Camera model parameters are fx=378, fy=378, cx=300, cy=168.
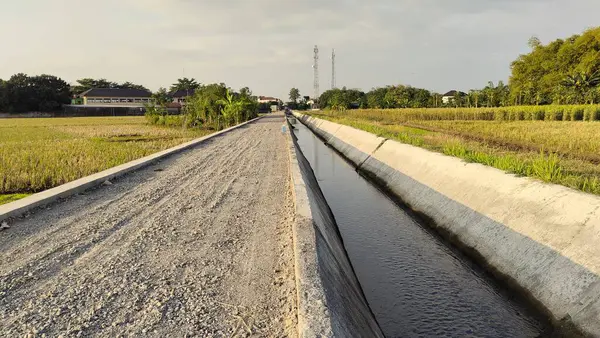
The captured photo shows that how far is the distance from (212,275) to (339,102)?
78.8m

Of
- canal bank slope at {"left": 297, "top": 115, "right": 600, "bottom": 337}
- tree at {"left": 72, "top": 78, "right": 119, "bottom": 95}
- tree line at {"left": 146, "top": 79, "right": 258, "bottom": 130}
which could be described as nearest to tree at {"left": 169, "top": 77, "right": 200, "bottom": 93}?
tree at {"left": 72, "top": 78, "right": 119, "bottom": 95}

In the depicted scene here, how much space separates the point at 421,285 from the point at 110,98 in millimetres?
82758

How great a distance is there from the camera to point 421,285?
5934mm

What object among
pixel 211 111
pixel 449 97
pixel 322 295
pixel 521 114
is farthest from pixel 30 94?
pixel 449 97

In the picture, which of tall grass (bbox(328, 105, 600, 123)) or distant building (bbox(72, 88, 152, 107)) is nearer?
tall grass (bbox(328, 105, 600, 123))

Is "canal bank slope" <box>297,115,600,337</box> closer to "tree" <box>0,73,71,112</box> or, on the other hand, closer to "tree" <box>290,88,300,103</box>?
"tree" <box>0,73,71,112</box>

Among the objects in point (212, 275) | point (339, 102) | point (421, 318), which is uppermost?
point (339, 102)

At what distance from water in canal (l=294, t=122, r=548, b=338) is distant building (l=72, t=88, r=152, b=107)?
254 ft

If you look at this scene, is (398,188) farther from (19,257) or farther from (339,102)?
(339,102)

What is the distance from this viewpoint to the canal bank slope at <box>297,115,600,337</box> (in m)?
4.55

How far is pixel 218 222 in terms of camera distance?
5.98 meters

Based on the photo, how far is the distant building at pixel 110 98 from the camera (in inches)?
2968

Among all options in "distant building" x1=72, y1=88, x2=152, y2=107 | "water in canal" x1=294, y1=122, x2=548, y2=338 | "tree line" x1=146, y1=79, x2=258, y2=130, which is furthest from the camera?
"distant building" x1=72, y1=88, x2=152, y2=107

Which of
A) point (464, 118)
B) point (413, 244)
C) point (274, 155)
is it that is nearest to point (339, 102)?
point (464, 118)
